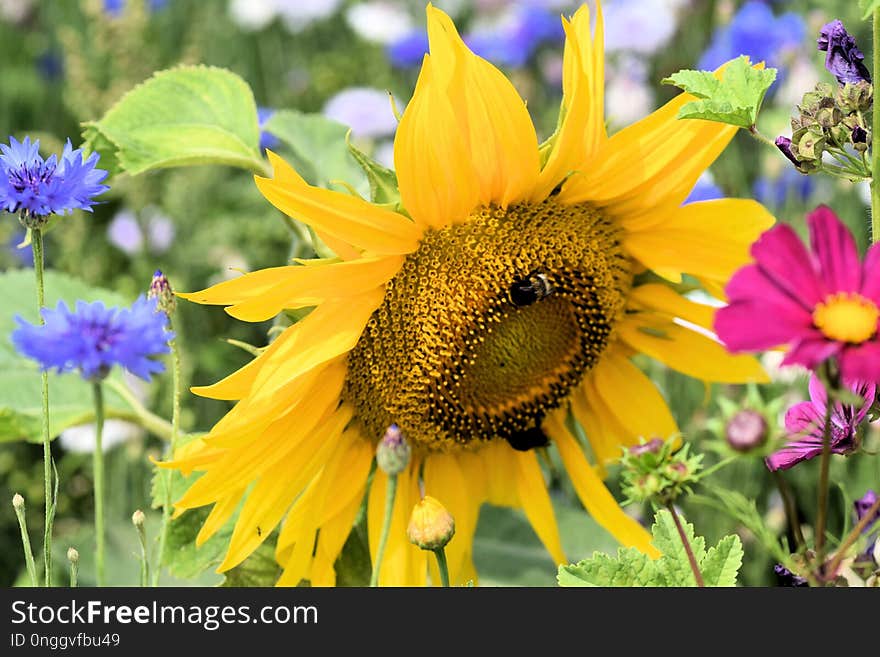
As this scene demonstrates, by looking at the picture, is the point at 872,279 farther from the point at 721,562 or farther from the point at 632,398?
the point at 632,398

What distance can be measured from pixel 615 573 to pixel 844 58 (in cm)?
46

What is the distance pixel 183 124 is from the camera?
146 centimetres

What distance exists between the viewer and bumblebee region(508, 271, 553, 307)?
3.93 ft

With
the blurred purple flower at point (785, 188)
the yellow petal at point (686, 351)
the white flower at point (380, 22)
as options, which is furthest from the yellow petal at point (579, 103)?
the white flower at point (380, 22)

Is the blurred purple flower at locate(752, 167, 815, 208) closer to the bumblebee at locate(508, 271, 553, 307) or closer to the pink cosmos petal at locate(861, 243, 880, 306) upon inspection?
the bumblebee at locate(508, 271, 553, 307)

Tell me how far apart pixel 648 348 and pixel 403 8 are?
254 centimetres

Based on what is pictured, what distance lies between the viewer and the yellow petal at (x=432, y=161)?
3.53ft

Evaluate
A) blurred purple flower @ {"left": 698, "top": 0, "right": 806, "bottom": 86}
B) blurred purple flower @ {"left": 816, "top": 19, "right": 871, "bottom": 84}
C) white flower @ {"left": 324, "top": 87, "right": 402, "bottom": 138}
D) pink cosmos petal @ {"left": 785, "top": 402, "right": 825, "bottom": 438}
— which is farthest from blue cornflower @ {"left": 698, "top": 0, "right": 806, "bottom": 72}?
pink cosmos petal @ {"left": 785, "top": 402, "right": 825, "bottom": 438}

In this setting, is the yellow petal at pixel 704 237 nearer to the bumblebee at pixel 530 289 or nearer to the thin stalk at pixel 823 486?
the bumblebee at pixel 530 289

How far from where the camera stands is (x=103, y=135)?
1.36 m
